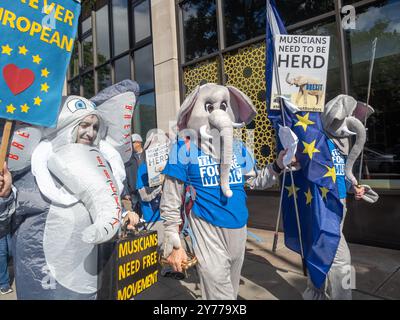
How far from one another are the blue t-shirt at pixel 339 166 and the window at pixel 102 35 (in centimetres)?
867

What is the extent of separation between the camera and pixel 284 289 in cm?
351

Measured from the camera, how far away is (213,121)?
7.61ft

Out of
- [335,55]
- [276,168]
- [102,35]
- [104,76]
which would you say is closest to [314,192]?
[276,168]

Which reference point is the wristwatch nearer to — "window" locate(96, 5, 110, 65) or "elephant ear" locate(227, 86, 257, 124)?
"elephant ear" locate(227, 86, 257, 124)

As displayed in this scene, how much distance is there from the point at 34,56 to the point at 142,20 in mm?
7303

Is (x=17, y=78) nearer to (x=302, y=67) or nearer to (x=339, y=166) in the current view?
(x=302, y=67)

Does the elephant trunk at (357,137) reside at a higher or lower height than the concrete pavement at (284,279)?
higher

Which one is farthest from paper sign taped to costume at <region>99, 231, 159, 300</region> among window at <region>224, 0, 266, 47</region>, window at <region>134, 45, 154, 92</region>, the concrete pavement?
window at <region>134, 45, 154, 92</region>

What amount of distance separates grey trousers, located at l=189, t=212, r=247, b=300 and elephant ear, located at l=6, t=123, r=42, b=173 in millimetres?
1159

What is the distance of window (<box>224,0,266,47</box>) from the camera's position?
6.11 meters

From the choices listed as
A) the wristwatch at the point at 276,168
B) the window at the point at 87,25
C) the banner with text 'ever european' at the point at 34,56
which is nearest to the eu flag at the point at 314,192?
the wristwatch at the point at 276,168

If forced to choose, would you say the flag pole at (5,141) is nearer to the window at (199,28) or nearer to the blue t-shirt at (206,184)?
the blue t-shirt at (206,184)

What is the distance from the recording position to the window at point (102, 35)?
10.1 m

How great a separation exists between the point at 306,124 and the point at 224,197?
113 centimetres
